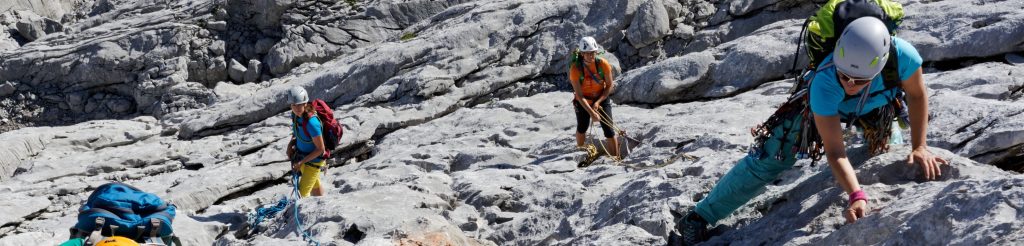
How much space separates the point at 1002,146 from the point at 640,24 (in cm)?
1293

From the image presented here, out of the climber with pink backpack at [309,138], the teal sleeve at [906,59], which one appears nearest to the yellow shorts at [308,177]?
the climber with pink backpack at [309,138]

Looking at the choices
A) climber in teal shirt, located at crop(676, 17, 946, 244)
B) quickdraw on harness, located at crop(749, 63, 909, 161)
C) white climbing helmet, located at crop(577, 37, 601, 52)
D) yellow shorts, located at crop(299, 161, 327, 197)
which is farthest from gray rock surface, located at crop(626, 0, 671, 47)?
quickdraw on harness, located at crop(749, 63, 909, 161)

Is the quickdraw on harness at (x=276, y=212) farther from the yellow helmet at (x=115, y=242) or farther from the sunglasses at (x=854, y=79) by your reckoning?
the sunglasses at (x=854, y=79)

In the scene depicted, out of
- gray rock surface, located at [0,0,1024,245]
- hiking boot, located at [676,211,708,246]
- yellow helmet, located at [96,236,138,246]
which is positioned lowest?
gray rock surface, located at [0,0,1024,245]

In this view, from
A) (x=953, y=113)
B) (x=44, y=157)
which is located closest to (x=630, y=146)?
(x=953, y=113)

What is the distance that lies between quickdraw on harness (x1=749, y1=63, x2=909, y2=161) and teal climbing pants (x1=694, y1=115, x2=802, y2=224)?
2 centimetres

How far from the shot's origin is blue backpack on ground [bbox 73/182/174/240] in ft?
20.1

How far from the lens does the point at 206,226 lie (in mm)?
10922

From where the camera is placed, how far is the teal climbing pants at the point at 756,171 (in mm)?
6668

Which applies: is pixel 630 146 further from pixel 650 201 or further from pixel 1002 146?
pixel 1002 146

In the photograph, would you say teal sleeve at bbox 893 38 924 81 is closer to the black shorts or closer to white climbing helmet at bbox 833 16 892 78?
white climbing helmet at bbox 833 16 892 78

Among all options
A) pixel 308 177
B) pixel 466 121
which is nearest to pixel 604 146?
pixel 466 121

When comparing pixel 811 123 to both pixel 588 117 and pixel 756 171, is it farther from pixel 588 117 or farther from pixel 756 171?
pixel 588 117

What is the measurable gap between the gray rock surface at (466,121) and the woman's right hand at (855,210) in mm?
71
